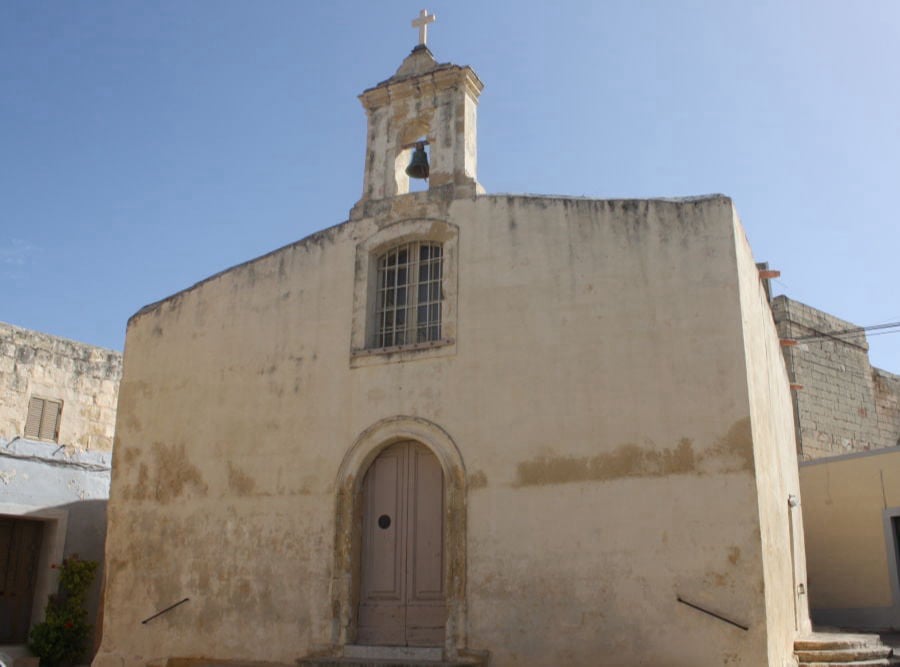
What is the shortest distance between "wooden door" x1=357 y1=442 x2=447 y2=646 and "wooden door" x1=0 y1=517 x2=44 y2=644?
7.23 m

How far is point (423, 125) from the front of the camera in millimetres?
12078

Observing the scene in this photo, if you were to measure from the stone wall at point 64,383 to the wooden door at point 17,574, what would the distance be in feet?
4.98

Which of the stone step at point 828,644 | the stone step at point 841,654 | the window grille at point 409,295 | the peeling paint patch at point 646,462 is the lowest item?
the stone step at point 841,654

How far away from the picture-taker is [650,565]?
915 centimetres

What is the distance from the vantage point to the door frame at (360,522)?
9898mm

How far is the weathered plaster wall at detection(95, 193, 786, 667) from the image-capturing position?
30.0 ft

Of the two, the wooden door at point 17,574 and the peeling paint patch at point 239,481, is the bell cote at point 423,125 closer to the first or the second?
Result: the peeling paint patch at point 239,481

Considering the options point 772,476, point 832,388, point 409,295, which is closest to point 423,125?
point 409,295

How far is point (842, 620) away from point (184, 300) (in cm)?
1237

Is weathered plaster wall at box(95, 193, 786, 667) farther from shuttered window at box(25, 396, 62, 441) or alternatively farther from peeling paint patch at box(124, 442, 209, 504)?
shuttered window at box(25, 396, 62, 441)

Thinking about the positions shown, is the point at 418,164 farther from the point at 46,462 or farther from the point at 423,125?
the point at 46,462

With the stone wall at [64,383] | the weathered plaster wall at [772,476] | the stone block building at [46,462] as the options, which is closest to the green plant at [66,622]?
Answer: the stone block building at [46,462]

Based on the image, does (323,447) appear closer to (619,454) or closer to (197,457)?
(197,457)

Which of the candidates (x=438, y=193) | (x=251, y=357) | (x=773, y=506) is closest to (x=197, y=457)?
(x=251, y=357)
